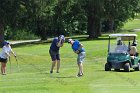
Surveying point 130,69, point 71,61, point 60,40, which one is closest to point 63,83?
point 60,40

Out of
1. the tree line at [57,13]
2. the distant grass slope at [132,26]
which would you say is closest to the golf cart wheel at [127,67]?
the tree line at [57,13]

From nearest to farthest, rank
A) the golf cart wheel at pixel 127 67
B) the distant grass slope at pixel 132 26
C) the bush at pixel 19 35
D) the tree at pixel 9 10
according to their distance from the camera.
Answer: the golf cart wheel at pixel 127 67 < the tree at pixel 9 10 < the bush at pixel 19 35 < the distant grass slope at pixel 132 26

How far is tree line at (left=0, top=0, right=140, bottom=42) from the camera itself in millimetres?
51700

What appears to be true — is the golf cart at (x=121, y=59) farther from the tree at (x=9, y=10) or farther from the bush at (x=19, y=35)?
the bush at (x=19, y=35)

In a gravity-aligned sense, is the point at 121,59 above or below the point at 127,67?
above

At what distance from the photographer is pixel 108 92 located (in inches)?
624

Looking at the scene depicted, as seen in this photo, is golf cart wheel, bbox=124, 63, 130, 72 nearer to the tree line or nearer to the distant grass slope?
the tree line

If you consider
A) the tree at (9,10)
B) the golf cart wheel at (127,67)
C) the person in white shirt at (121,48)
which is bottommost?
the golf cart wheel at (127,67)

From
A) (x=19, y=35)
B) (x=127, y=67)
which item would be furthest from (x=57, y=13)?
(x=127, y=67)

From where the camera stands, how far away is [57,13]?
6219cm

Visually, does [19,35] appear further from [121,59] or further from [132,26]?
[121,59]

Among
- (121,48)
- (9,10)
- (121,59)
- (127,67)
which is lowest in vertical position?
(127,67)

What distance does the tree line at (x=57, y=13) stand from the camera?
170 feet

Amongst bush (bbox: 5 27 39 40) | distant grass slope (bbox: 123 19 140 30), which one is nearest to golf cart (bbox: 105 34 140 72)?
bush (bbox: 5 27 39 40)
